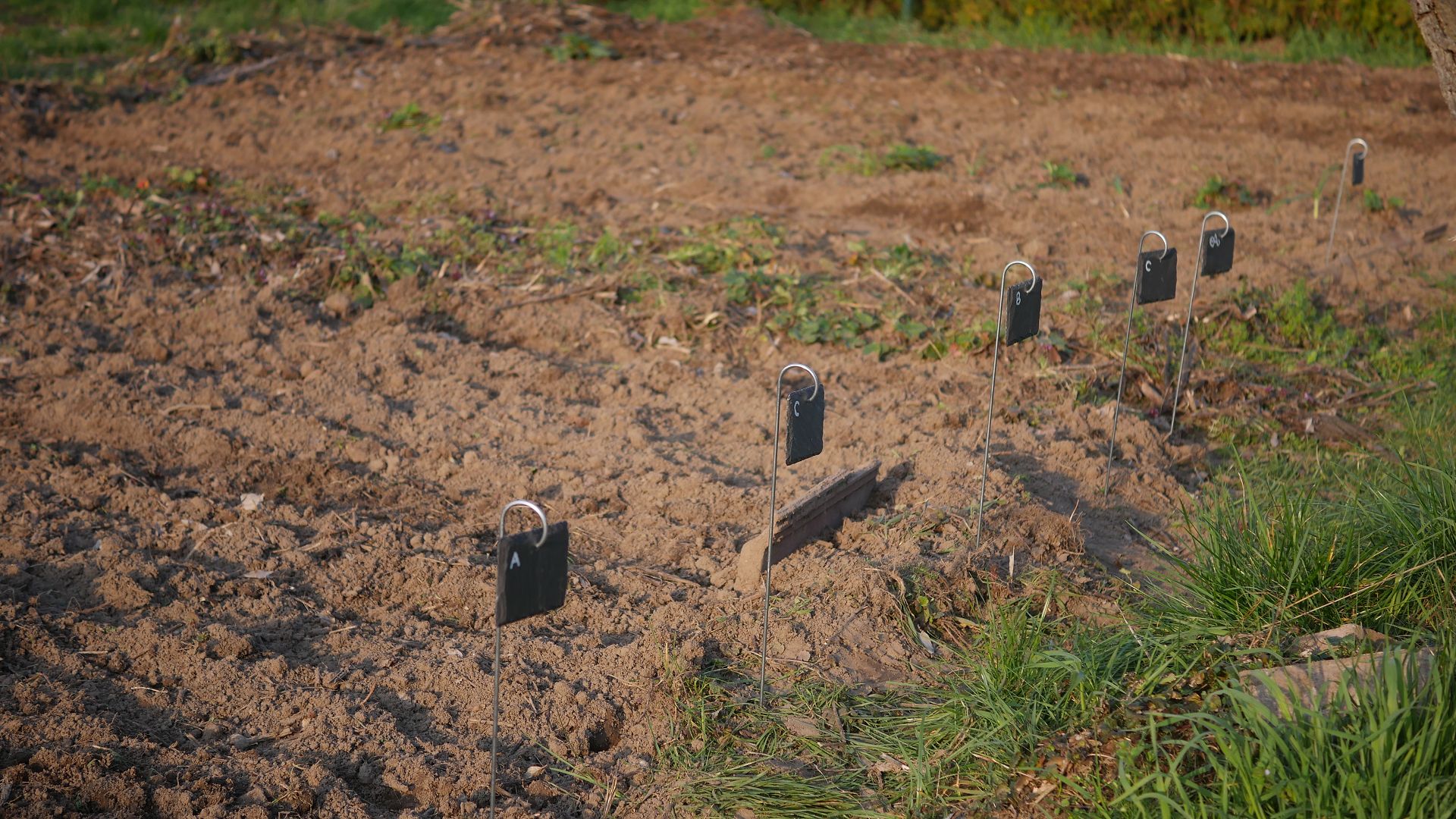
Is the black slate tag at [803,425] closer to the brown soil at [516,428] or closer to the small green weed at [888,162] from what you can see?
the brown soil at [516,428]

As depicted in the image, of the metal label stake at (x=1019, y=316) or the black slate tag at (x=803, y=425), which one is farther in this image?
the metal label stake at (x=1019, y=316)

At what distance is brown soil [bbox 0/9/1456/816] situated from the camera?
11.3 feet

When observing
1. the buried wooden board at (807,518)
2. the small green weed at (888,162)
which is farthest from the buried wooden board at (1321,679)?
the small green weed at (888,162)

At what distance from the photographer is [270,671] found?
11.7 feet

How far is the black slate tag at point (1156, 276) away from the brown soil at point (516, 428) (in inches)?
28.7

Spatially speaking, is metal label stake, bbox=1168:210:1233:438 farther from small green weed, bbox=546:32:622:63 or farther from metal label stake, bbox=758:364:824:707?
small green weed, bbox=546:32:622:63

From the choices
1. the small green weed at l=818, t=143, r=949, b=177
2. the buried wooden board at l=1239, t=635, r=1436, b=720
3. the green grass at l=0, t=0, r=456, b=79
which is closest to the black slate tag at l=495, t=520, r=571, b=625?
the buried wooden board at l=1239, t=635, r=1436, b=720

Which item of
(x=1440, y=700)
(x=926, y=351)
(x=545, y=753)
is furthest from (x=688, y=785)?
(x=926, y=351)

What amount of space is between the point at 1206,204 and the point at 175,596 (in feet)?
23.0

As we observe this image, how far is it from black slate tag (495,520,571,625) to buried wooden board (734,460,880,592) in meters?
1.34

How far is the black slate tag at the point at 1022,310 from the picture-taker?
427 cm

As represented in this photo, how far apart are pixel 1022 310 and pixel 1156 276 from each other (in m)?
0.93

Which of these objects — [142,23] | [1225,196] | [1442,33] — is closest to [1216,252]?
[1442,33]

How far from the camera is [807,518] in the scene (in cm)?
421
